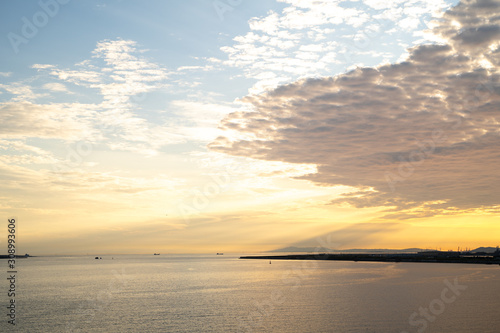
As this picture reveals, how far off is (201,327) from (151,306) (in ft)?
63.8

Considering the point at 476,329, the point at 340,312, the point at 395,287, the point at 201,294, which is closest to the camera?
the point at 476,329

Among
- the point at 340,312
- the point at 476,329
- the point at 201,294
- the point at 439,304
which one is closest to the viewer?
the point at 476,329

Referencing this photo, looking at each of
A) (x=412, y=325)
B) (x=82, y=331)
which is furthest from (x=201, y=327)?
(x=412, y=325)

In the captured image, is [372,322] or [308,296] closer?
[372,322]

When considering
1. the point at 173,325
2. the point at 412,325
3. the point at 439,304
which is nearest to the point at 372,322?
the point at 412,325

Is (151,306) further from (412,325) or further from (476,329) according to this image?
(476,329)

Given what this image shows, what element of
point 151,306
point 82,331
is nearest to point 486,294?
point 151,306

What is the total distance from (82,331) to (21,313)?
18.3 meters

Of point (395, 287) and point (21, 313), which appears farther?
point (395, 287)

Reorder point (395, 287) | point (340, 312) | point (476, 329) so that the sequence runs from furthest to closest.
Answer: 1. point (395, 287)
2. point (340, 312)
3. point (476, 329)

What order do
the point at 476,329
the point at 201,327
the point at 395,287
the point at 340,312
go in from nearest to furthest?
the point at 476,329
the point at 201,327
the point at 340,312
the point at 395,287

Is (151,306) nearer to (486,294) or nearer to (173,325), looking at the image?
(173,325)

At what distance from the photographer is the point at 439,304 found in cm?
6247

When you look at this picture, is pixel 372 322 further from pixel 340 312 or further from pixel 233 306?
pixel 233 306
